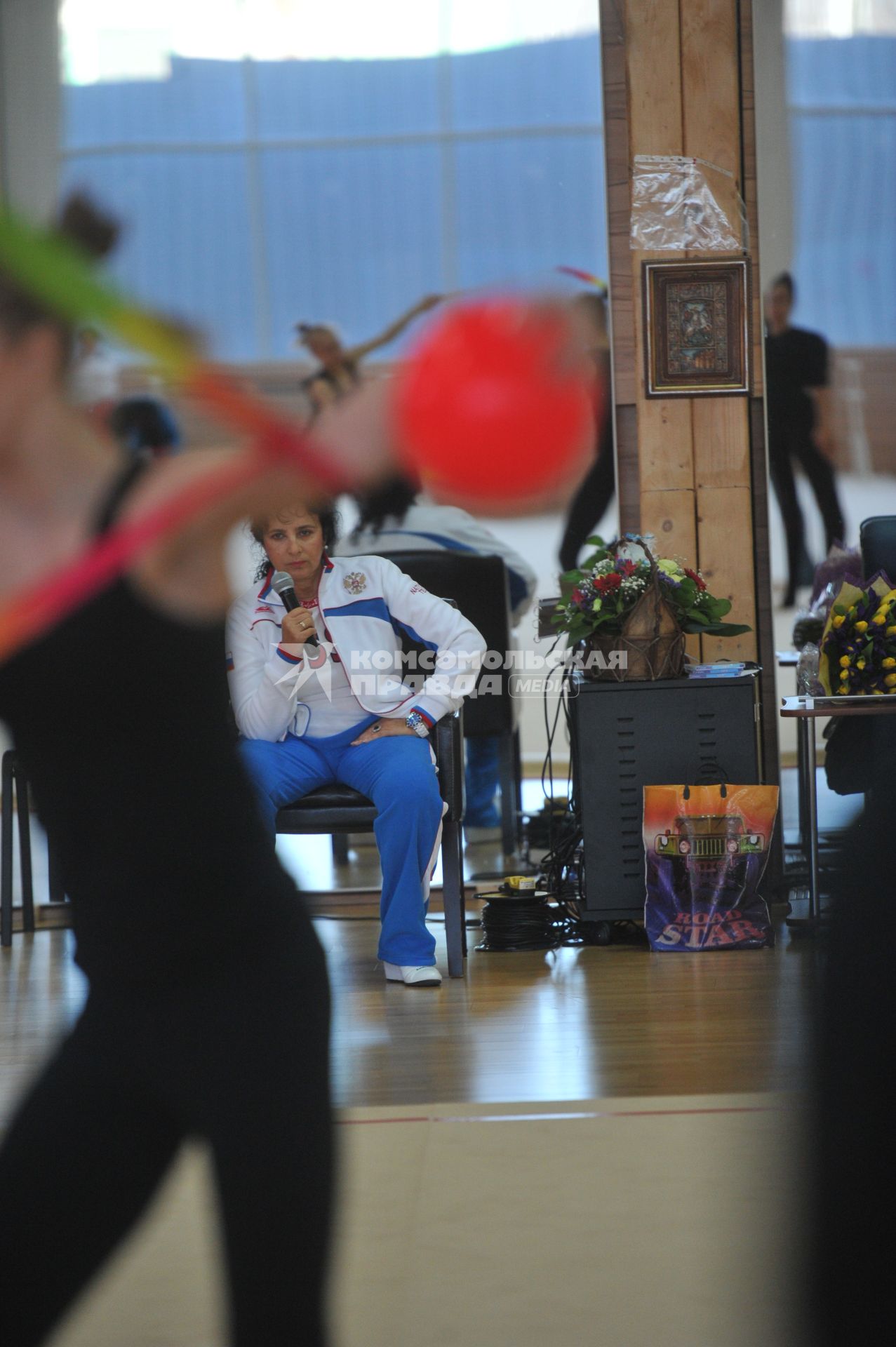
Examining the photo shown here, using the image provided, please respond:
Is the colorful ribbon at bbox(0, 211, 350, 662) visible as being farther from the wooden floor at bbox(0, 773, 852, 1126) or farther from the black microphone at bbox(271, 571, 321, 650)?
the black microphone at bbox(271, 571, 321, 650)

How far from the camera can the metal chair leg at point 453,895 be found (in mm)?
3502

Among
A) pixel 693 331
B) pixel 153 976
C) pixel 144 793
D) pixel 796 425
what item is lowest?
pixel 153 976

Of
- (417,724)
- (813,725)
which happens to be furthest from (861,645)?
(417,724)

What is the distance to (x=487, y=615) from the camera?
4641 mm

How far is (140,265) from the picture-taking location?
550 millimetres

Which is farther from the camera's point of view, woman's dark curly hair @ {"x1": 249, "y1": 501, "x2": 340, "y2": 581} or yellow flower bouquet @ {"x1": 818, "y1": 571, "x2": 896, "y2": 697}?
yellow flower bouquet @ {"x1": 818, "y1": 571, "x2": 896, "y2": 697}

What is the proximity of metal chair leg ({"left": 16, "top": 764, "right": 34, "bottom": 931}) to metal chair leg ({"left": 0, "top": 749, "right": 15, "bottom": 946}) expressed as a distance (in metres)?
0.08

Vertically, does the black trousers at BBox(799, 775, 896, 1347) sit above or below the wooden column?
below

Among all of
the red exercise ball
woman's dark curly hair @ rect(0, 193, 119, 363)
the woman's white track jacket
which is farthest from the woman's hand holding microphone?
the red exercise ball

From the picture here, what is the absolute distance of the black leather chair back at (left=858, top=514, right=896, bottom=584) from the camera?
3967mm

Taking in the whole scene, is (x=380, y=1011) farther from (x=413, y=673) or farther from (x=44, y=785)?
(x=44, y=785)

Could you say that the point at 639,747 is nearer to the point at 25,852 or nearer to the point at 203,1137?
the point at 25,852

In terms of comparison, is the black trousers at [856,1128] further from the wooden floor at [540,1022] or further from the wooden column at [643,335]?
the wooden column at [643,335]

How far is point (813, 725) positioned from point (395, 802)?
3.67 feet
